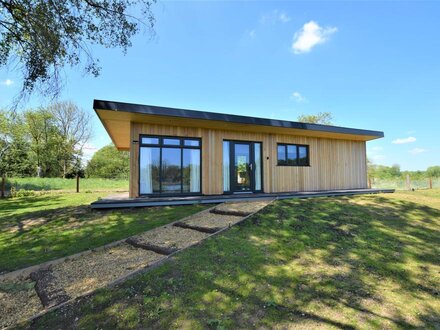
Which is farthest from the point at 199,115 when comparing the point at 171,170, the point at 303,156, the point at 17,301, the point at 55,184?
the point at 55,184

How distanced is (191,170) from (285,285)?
598 centimetres

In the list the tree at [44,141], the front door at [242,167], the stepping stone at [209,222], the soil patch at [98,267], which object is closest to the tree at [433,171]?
the front door at [242,167]

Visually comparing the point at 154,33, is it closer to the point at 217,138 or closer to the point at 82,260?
the point at 217,138

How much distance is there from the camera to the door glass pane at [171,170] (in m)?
8.27

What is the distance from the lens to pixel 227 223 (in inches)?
221

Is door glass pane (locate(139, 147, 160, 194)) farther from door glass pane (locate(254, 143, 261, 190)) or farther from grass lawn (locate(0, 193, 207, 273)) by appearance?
door glass pane (locate(254, 143, 261, 190))

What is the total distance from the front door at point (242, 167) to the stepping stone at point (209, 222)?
2.90 m

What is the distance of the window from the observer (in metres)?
10.2

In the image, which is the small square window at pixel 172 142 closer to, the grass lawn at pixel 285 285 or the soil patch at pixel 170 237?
the soil patch at pixel 170 237

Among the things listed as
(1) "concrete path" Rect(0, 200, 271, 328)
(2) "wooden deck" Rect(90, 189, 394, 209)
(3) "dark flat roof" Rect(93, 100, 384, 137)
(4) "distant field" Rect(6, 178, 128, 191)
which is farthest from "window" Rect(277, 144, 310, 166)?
(4) "distant field" Rect(6, 178, 128, 191)

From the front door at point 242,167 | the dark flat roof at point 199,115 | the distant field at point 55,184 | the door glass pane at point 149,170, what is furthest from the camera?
the distant field at point 55,184

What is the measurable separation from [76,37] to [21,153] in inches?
1049

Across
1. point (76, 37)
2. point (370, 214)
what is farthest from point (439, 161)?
point (76, 37)

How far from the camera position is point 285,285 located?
10.1ft
